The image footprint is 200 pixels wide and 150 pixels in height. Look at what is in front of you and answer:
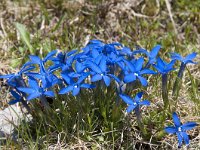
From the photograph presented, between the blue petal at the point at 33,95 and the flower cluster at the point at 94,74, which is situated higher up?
the flower cluster at the point at 94,74

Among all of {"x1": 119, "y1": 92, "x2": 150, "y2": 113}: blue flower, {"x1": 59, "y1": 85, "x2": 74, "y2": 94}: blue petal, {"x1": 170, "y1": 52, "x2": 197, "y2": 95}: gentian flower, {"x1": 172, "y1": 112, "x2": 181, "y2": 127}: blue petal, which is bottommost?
{"x1": 172, "y1": 112, "x2": 181, "y2": 127}: blue petal

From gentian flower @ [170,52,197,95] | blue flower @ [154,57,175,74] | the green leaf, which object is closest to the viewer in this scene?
blue flower @ [154,57,175,74]

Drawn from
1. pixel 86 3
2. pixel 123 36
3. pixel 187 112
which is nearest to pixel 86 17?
pixel 86 3

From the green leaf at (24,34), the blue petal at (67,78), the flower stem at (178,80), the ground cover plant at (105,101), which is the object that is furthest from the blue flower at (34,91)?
the green leaf at (24,34)

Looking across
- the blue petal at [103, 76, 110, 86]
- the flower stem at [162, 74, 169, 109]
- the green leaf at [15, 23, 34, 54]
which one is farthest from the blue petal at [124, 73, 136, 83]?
the green leaf at [15, 23, 34, 54]

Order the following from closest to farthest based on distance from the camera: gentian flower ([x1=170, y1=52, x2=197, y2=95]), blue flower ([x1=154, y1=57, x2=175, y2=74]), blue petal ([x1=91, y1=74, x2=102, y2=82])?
blue petal ([x1=91, y1=74, x2=102, y2=82])
blue flower ([x1=154, y1=57, x2=175, y2=74])
gentian flower ([x1=170, y1=52, x2=197, y2=95])

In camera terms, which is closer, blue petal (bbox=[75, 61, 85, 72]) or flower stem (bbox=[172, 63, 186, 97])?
blue petal (bbox=[75, 61, 85, 72])

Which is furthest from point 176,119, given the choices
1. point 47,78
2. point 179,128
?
point 47,78

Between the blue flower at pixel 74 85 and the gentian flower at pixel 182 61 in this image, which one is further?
the gentian flower at pixel 182 61

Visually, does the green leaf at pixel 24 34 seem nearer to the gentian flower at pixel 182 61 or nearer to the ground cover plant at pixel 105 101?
the ground cover plant at pixel 105 101

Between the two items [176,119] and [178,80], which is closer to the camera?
[176,119]

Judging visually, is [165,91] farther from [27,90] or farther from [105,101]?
[27,90]

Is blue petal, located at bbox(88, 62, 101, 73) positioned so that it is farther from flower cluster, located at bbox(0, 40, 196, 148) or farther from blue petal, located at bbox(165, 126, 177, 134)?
blue petal, located at bbox(165, 126, 177, 134)
